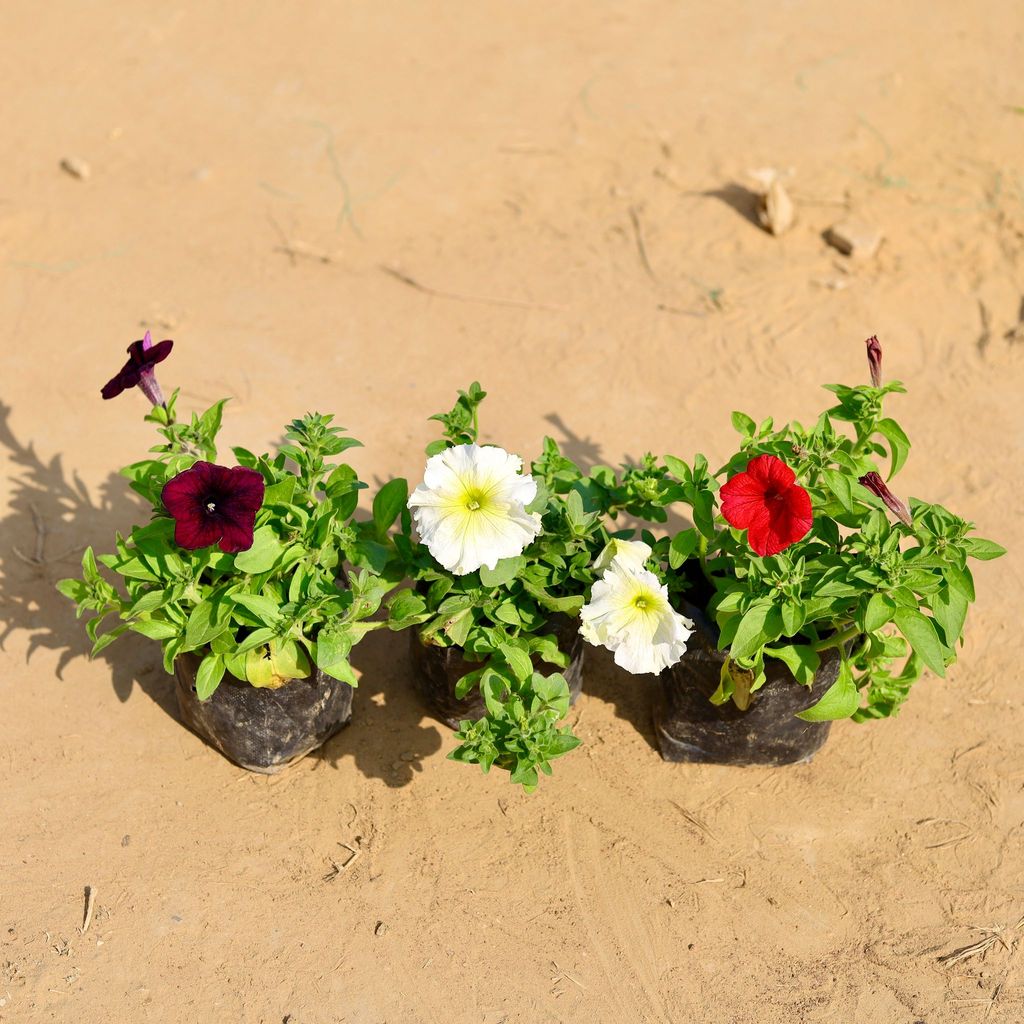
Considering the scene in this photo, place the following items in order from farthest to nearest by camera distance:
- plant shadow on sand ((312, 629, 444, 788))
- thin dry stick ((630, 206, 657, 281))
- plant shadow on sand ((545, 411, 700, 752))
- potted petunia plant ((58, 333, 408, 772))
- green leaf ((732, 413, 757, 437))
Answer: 1. thin dry stick ((630, 206, 657, 281))
2. plant shadow on sand ((545, 411, 700, 752))
3. plant shadow on sand ((312, 629, 444, 788))
4. green leaf ((732, 413, 757, 437))
5. potted petunia plant ((58, 333, 408, 772))

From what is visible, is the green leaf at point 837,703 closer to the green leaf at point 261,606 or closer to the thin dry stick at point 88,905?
the green leaf at point 261,606

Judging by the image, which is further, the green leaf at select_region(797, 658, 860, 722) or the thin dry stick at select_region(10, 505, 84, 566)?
the thin dry stick at select_region(10, 505, 84, 566)

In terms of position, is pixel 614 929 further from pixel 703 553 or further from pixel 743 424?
pixel 743 424

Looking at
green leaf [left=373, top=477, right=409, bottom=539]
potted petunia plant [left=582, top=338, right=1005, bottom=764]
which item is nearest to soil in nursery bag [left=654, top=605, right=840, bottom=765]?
potted petunia plant [left=582, top=338, right=1005, bottom=764]

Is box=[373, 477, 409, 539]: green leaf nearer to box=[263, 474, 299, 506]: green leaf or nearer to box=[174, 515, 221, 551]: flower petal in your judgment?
box=[263, 474, 299, 506]: green leaf

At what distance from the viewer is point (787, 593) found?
306 centimetres

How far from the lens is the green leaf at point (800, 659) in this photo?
10.6 feet

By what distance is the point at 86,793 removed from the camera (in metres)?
3.67

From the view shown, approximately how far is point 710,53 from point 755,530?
4.93m

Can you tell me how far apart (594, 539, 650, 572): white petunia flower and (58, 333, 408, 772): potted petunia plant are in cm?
67

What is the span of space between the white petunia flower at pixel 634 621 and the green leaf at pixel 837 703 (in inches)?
19.9

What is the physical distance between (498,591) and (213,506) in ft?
2.92

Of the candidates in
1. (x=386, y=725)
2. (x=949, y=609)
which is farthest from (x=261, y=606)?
(x=949, y=609)

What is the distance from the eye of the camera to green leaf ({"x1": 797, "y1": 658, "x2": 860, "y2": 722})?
322cm
